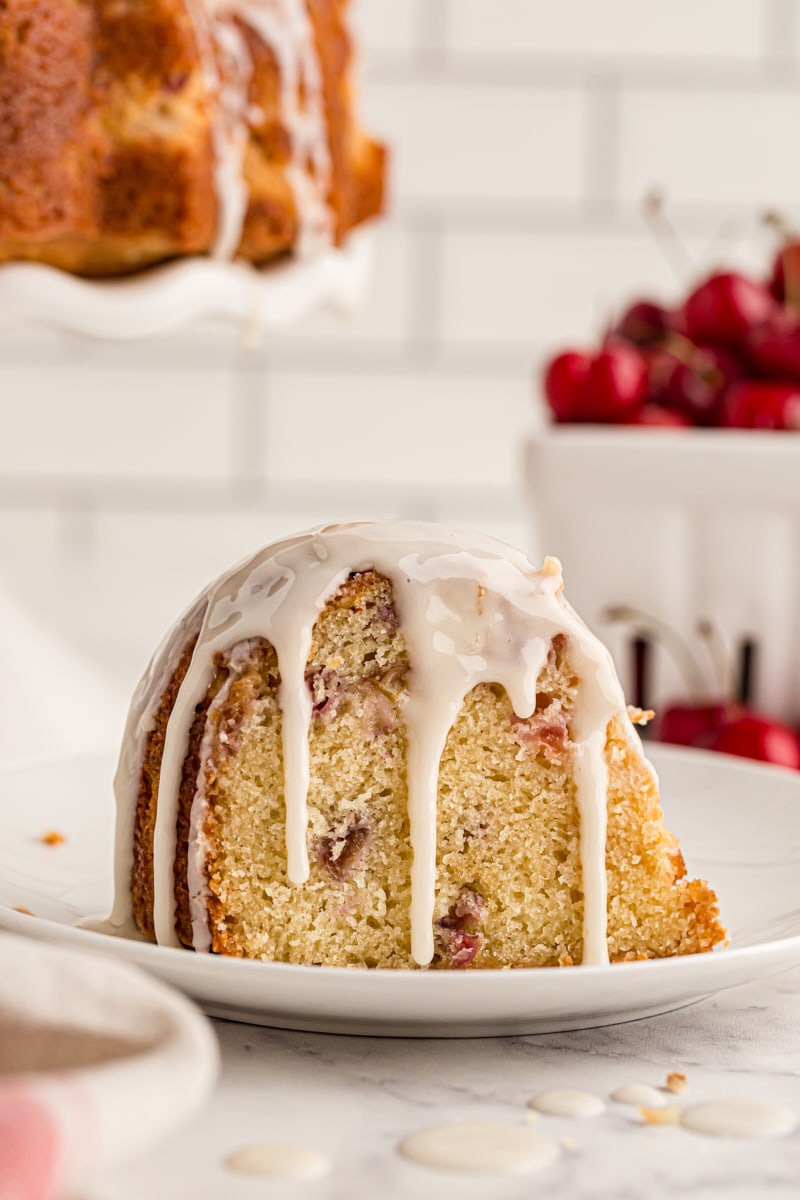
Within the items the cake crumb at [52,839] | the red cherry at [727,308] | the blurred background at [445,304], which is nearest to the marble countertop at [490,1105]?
the cake crumb at [52,839]

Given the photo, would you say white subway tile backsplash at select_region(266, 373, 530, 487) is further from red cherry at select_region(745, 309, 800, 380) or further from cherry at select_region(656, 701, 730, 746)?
cherry at select_region(656, 701, 730, 746)

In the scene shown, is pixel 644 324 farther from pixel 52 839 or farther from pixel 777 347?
Answer: pixel 52 839

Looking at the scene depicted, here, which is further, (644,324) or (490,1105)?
(644,324)

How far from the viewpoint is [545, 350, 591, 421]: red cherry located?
4.79 ft

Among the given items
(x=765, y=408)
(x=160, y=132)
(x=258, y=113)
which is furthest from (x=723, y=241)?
(x=160, y=132)

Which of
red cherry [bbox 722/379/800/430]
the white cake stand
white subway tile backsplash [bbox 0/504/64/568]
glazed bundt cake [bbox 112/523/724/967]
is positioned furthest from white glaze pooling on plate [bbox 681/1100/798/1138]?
white subway tile backsplash [bbox 0/504/64/568]

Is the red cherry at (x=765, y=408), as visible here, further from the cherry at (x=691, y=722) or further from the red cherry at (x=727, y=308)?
the cherry at (x=691, y=722)

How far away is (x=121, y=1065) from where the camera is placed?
1.58 ft

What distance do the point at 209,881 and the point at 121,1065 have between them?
24 cm

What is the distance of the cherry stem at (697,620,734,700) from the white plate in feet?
1.51

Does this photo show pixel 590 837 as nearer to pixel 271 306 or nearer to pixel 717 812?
pixel 717 812

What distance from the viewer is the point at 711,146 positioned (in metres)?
2.46

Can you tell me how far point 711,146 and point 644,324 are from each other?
95 cm

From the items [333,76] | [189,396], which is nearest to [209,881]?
[333,76]
